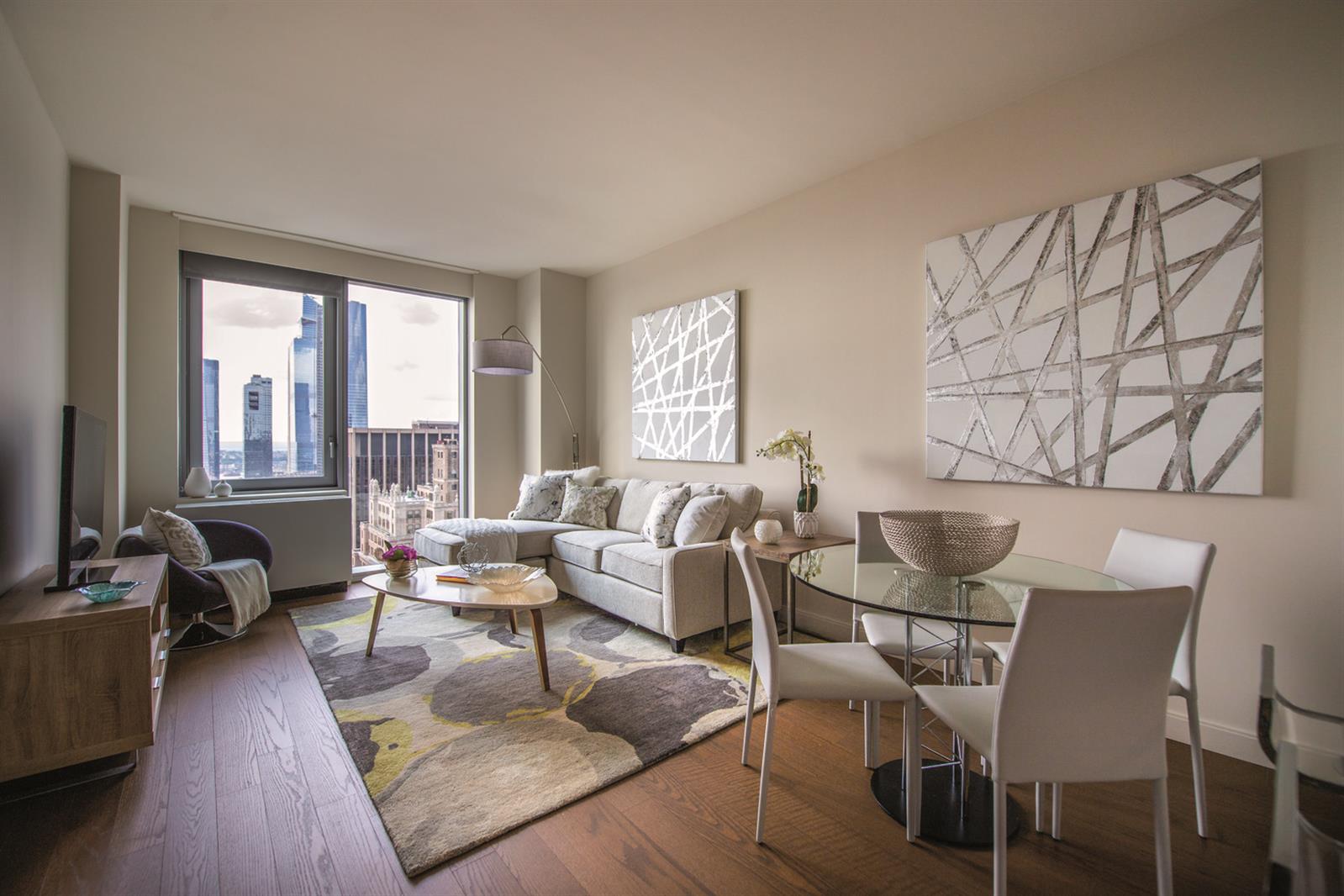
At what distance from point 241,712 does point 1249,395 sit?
4173 millimetres

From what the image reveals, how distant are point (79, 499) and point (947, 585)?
3.40 meters

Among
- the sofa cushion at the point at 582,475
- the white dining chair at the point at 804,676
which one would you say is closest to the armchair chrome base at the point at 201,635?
the sofa cushion at the point at 582,475

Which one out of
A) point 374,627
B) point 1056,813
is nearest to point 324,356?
point 374,627

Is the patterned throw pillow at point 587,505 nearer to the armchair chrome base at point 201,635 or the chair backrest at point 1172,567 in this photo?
the armchair chrome base at point 201,635

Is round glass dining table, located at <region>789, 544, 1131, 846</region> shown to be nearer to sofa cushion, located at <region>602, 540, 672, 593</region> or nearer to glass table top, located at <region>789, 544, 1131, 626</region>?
glass table top, located at <region>789, 544, 1131, 626</region>

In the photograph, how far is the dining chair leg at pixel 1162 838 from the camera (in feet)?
4.32

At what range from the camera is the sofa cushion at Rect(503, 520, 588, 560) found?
429cm

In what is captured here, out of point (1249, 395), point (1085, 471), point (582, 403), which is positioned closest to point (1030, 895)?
point (1085, 471)

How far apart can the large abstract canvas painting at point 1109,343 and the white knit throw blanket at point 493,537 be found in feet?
9.10

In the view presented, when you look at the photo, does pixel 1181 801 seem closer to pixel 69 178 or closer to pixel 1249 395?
pixel 1249 395

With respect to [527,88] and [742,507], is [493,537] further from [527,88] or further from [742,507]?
[527,88]

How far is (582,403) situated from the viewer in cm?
571

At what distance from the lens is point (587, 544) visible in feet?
13.2

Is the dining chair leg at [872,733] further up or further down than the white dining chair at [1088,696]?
further down
